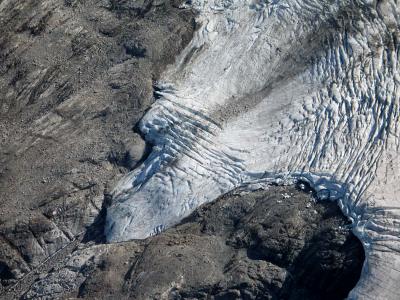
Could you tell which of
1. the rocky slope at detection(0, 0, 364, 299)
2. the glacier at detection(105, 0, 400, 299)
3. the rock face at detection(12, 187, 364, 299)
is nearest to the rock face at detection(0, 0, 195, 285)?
the rocky slope at detection(0, 0, 364, 299)

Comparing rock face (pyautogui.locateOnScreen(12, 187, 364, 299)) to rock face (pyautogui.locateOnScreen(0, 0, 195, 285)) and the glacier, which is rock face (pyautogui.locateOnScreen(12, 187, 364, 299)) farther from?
rock face (pyautogui.locateOnScreen(0, 0, 195, 285))

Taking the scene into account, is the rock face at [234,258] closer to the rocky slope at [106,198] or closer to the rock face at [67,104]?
the rocky slope at [106,198]

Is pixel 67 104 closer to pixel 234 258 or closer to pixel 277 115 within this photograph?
pixel 277 115

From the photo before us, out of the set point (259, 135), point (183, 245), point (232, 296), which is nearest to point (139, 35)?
point (259, 135)

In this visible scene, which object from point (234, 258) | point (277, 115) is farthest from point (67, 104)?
point (234, 258)

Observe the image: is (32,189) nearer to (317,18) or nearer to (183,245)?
(183,245)

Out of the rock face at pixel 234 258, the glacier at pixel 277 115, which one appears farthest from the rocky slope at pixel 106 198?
the glacier at pixel 277 115
